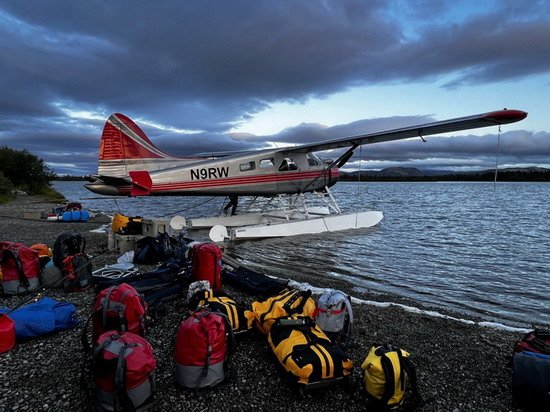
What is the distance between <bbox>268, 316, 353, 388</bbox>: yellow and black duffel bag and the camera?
10.5ft

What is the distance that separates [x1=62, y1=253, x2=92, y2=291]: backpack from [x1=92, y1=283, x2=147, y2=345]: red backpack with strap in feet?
8.04

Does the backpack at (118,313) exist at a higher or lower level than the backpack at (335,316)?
higher

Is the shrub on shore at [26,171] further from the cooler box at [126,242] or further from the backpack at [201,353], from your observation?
the backpack at [201,353]

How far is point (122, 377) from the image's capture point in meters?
2.71

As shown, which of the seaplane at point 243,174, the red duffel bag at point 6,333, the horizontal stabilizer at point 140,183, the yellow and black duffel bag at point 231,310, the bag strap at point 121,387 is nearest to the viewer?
the bag strap at point 121,387

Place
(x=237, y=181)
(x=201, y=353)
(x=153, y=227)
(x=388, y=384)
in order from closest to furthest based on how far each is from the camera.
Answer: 1. (x=388, y=384)
2. (x=201, y=353)
3. (x=153, y=227)
4. (x=237, y=181)

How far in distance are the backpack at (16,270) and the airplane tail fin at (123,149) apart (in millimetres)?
7983

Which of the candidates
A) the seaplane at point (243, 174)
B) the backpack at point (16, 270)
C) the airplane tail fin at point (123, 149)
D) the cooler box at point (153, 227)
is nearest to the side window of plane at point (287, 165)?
the seaplane at point (243, 174)

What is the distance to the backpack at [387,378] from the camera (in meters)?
3.01

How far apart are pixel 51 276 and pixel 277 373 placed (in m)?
Result: 4.37

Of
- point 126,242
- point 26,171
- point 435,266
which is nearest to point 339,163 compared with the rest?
point 435,266

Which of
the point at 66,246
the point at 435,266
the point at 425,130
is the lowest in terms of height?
the point at 435,266

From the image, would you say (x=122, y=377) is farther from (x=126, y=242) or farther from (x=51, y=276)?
(x=126, y=242)

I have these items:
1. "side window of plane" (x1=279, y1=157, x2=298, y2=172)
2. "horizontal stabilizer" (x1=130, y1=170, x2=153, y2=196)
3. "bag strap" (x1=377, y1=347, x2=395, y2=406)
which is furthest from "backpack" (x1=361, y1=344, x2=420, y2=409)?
"side window of plane" (x1=279, y1=157, x2=298, y2=172)
